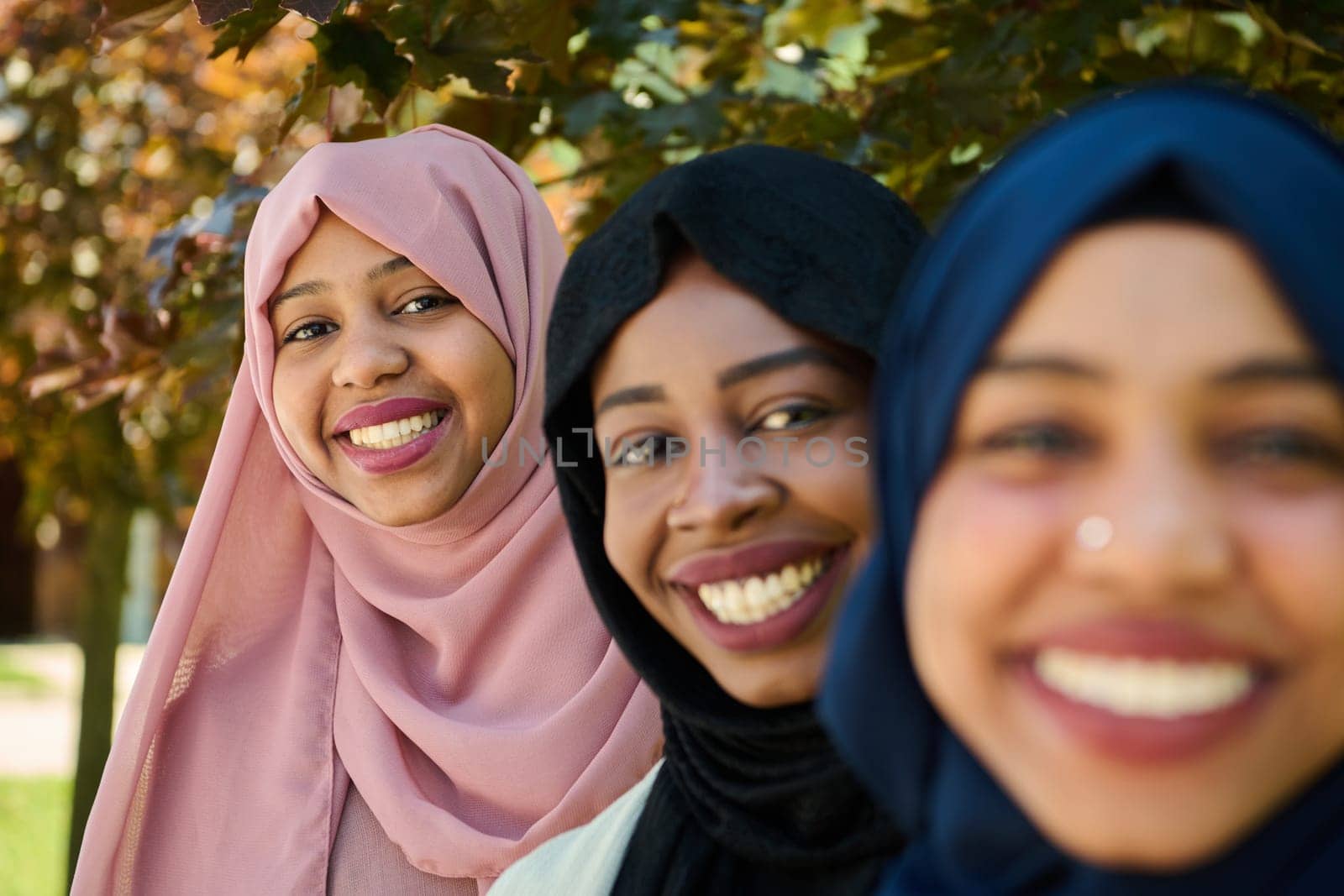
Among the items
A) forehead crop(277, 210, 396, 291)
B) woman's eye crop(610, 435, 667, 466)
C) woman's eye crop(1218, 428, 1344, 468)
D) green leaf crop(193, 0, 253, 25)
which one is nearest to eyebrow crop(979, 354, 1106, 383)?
woman's eye crop(1218, 428, 1344, 468)

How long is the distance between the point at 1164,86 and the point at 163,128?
492cm

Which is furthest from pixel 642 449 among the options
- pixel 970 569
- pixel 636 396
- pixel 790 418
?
pixel 970 569

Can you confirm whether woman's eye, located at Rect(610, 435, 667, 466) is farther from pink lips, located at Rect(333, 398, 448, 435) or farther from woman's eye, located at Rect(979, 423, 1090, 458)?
pink lips, located at Rect(333, 398, 448, 435)

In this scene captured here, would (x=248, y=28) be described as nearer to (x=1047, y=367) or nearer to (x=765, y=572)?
(x=765, y=572)

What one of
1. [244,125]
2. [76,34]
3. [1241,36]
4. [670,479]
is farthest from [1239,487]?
[244,125]

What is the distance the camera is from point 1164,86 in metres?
1.17

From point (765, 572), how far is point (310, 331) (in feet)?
3.98

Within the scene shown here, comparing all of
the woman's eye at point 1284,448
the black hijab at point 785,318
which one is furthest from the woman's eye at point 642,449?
the woman's eye at point 1284,448

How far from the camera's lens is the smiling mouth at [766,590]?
63.1 inches

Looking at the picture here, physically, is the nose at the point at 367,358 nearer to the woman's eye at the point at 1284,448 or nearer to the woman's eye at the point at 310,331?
the woman's eye at the point at 310,331

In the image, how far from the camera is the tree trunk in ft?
17.7

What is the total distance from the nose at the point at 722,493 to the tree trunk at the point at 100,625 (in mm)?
4194

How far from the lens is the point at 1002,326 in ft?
3.64

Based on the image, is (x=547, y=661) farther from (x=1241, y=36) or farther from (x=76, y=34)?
(x=76, y=34)
